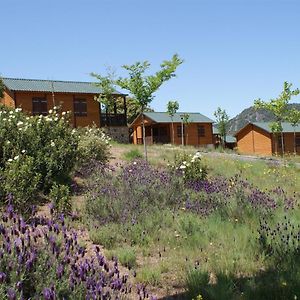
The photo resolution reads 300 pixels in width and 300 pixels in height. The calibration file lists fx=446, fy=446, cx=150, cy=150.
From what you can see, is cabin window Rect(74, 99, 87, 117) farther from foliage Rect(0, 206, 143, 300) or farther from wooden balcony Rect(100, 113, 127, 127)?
foliage Rect(0, 206, 143, 300)

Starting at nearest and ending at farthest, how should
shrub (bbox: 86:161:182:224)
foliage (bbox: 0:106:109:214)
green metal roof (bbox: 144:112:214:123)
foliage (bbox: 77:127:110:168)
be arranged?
shrub (bbox: 86:161:182:224) → foliage (bbox: 0:106:109:214) → foliage (bbox: 77:127:110:168) → green metal roof (bbox: 144:112:214:123)

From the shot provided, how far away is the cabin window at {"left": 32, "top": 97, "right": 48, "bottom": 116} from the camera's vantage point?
120ft

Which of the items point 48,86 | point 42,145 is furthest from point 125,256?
point 48,86

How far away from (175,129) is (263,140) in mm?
10013

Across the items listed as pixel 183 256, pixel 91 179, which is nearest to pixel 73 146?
pixel 91 179

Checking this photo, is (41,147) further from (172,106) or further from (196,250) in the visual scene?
(172,106)

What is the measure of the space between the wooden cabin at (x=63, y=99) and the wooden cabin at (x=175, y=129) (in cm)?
1043

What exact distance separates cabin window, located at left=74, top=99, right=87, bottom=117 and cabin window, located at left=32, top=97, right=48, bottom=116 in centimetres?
261

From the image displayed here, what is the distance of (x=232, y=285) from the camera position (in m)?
5.05

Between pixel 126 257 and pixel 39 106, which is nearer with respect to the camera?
pixel 126 257

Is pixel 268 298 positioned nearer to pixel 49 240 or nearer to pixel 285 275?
pixel 285 275

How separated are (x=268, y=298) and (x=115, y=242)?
9.03ft

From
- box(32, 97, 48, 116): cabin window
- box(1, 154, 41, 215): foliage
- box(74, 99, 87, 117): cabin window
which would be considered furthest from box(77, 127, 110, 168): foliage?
box(74, 99, 87, 117): cabin window

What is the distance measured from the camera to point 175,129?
5044 cm
